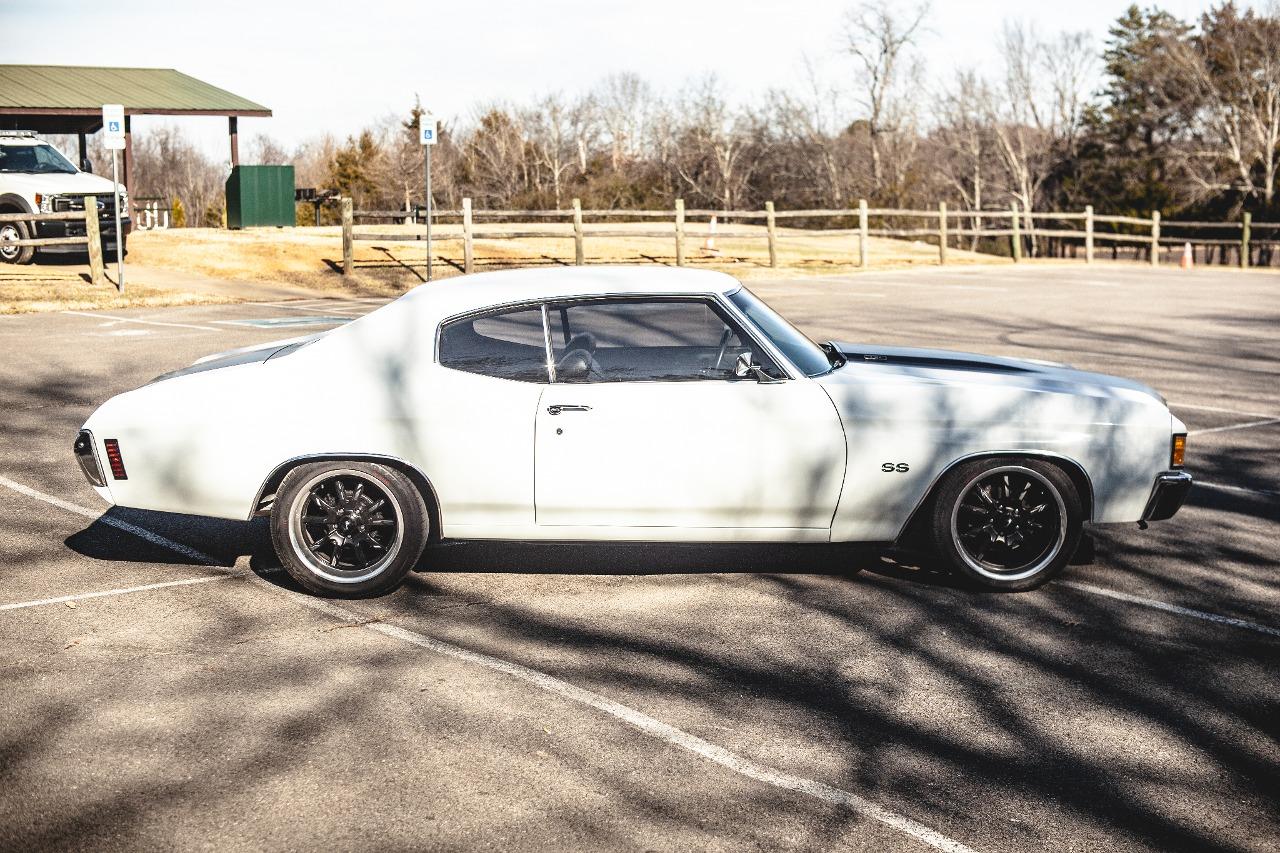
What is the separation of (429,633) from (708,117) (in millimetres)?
68244

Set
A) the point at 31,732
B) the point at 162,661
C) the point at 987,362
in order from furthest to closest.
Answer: the point at 987,362 < the point at 162,661 < the point at 31,732

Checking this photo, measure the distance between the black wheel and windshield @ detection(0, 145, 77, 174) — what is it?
1124 mm

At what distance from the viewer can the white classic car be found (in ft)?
19.7

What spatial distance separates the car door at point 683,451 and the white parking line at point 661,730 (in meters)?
0.85

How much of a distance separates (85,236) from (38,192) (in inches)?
60.6

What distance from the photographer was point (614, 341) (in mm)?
6230

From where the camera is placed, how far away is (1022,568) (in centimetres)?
628

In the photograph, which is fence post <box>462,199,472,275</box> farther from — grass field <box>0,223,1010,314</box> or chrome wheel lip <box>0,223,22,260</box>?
chrome wheel lip <box>0,223,22,260</box>

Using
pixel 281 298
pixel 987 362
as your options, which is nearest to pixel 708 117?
pixel 281 298

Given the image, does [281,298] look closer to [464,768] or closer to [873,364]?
[873,364]

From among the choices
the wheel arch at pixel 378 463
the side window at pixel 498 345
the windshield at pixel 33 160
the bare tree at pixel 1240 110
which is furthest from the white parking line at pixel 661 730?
the bare tree at pixel 1240 110

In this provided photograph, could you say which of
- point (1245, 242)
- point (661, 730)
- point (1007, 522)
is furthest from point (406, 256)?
point (661, 730)

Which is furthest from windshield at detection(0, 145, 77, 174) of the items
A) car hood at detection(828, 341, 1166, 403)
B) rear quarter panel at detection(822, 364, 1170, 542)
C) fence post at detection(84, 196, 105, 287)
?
rear quarter panel at detection(822, 364, 1170, 542)

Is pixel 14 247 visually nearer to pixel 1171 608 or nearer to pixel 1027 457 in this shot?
pixel 1027 457
